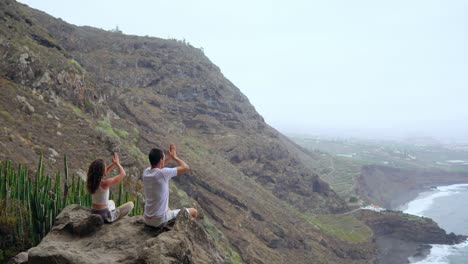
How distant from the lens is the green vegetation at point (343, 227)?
5150 centimetres

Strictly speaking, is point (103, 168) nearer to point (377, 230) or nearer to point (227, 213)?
point (227, 213)

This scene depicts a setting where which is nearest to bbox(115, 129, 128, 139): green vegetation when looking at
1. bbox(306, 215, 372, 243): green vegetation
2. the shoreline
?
bbox(306, 215, 372, 243): green vegetation

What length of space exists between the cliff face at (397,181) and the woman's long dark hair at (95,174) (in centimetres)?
8399

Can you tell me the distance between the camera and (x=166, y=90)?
6119cm

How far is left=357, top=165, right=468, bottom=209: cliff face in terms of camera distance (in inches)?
3860

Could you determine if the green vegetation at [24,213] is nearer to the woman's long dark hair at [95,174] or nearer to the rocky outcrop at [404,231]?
the woman's long dark hair at [95,174]

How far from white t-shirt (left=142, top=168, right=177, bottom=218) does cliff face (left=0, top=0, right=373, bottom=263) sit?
2.70 meters

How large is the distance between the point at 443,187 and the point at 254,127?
3259 inches

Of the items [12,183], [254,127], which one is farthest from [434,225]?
[12,183]

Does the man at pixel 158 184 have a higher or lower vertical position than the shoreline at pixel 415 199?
higher

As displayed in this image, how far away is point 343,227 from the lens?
56.2m

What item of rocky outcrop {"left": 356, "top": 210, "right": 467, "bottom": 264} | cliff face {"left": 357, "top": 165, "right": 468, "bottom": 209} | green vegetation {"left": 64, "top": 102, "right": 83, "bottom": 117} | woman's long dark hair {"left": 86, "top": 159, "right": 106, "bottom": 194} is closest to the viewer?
woman's long dark hair {"left": 86, "top": 159, "right": 106, "bottom": 194}

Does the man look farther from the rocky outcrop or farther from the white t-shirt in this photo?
the rocky outcrop

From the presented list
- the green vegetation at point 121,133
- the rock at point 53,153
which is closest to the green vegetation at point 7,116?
the rock at point 53,153
